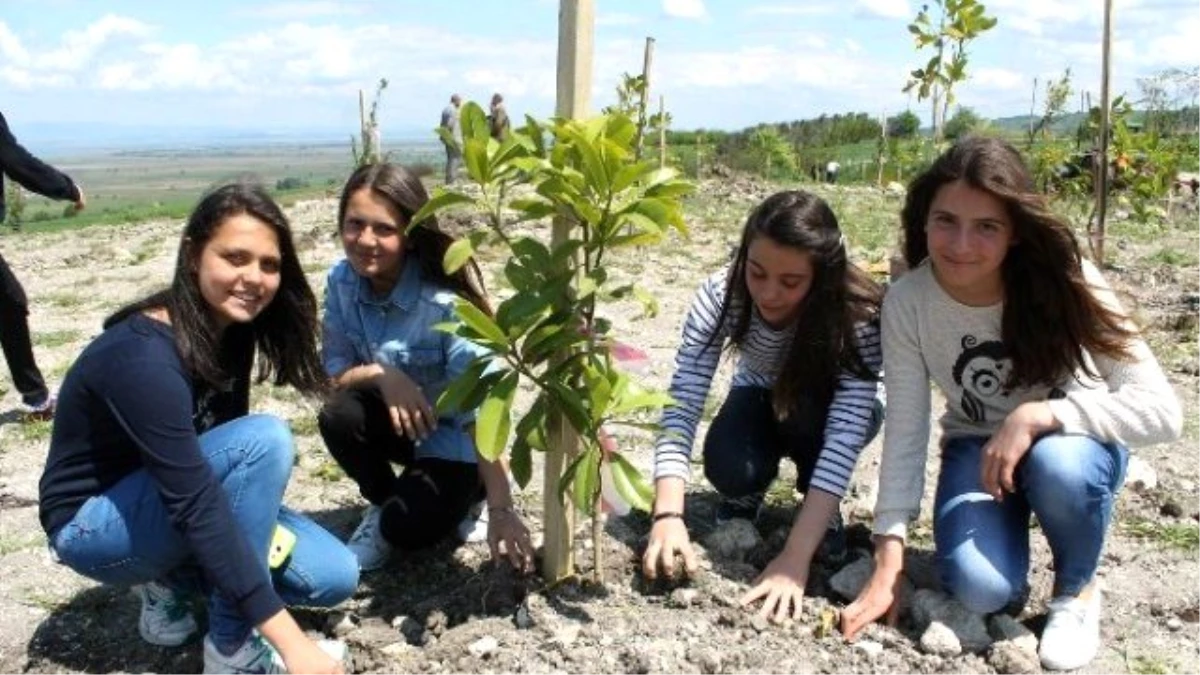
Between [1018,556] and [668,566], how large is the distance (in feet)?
2.43

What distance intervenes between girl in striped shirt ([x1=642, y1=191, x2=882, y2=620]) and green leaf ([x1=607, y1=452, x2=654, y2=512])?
1.17ft

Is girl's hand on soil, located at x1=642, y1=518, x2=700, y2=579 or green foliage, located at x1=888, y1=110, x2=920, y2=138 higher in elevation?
green foliage, located at x1=888, y1=110, x2=920, y2=138

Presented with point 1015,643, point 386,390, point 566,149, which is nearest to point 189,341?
point 386,390

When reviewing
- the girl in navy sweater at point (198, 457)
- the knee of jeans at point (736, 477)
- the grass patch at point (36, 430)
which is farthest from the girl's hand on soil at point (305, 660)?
the grass patch at point (36, 430)

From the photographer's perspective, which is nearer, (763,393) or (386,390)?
(386,390)

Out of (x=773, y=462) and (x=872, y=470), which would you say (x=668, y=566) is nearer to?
(x=773, y=462)

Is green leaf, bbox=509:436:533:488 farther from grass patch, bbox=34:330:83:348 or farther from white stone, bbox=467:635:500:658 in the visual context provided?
grass patch, bbox=34:330:83:348

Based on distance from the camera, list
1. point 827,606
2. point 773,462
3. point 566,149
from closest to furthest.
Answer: point 566,149
point 827,606
point 773,462

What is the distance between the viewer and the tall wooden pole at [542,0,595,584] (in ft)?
6.65

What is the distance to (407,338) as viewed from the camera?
2.64 m

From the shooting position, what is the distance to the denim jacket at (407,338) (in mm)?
2592

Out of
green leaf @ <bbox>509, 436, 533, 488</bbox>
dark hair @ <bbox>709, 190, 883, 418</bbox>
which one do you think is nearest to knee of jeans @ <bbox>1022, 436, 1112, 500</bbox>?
dark hair @ <bbox>709, 190, 883, 418</bbox>

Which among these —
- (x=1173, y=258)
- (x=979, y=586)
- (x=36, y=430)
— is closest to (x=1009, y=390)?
(x=979, y=586)

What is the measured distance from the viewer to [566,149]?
1947 mm
